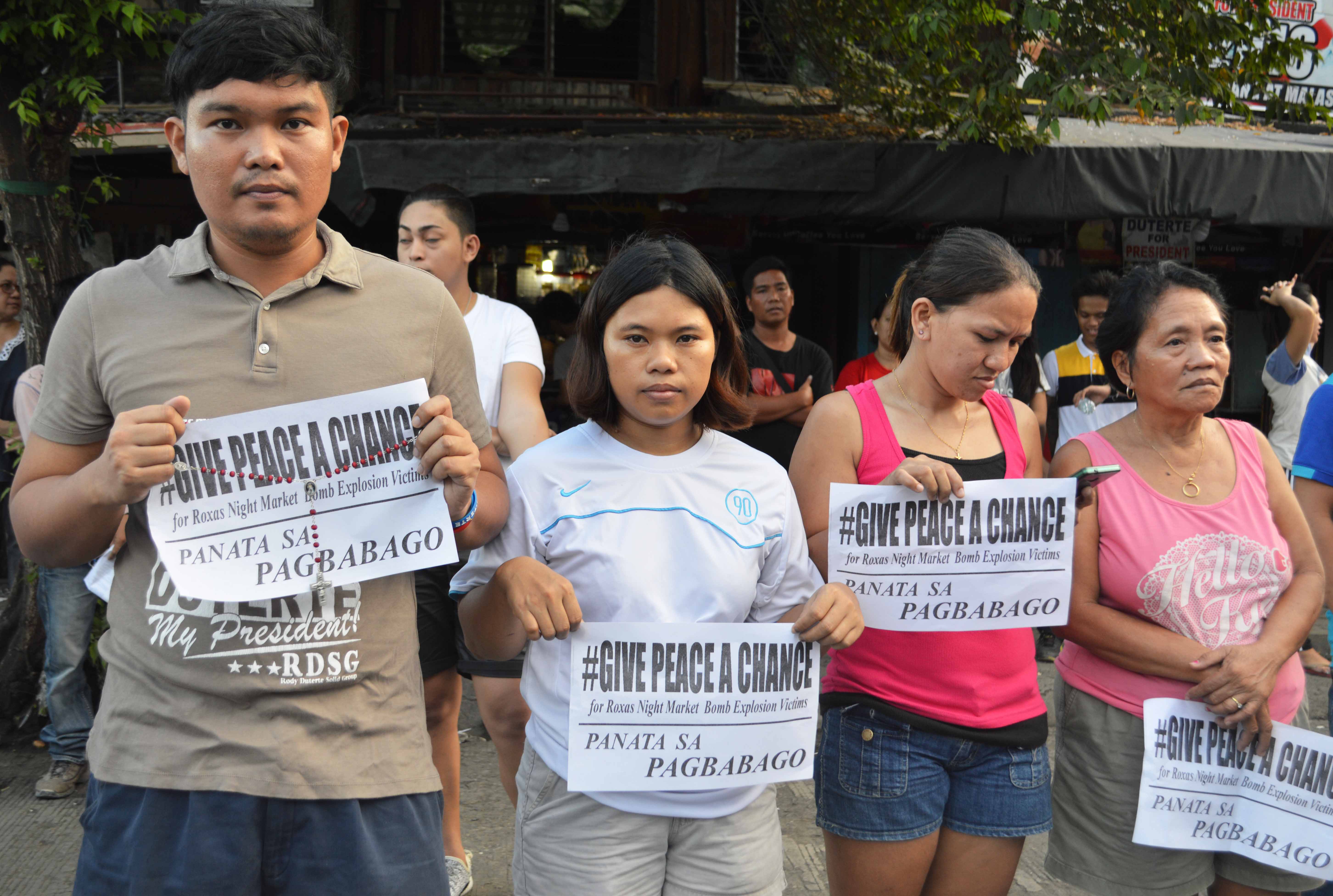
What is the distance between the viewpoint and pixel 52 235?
470 cm

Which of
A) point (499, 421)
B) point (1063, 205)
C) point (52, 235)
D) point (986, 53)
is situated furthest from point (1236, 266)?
point (52, 235)

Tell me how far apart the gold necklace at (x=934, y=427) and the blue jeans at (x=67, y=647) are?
132 inches

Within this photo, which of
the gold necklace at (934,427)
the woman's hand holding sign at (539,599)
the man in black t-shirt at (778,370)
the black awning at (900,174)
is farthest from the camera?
the black awning at (900,174)

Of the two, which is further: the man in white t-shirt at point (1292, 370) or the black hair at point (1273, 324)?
the black hair at point (1273, 324)

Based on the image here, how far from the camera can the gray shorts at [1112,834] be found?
2439 mm

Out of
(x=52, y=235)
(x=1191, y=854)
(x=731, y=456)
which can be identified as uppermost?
(x=52, y=235)

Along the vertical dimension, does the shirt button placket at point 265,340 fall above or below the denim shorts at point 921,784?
above

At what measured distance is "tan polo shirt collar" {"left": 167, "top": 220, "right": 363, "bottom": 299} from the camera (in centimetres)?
179

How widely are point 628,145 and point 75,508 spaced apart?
507cm

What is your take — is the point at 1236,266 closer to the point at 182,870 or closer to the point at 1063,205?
the point at 1063,205

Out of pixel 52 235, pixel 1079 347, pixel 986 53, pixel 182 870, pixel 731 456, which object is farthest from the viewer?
pixel 1079 347

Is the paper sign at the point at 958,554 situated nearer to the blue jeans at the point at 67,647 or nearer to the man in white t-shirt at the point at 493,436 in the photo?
the man in white t-shirt at the point at 493,436

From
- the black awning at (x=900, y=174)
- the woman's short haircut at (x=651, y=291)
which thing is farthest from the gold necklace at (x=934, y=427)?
the black awning at (x=900, y=174)

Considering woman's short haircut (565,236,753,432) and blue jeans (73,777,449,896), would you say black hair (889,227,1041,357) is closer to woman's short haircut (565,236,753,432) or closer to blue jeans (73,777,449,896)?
woman's short haircut (565,236,753,432)
